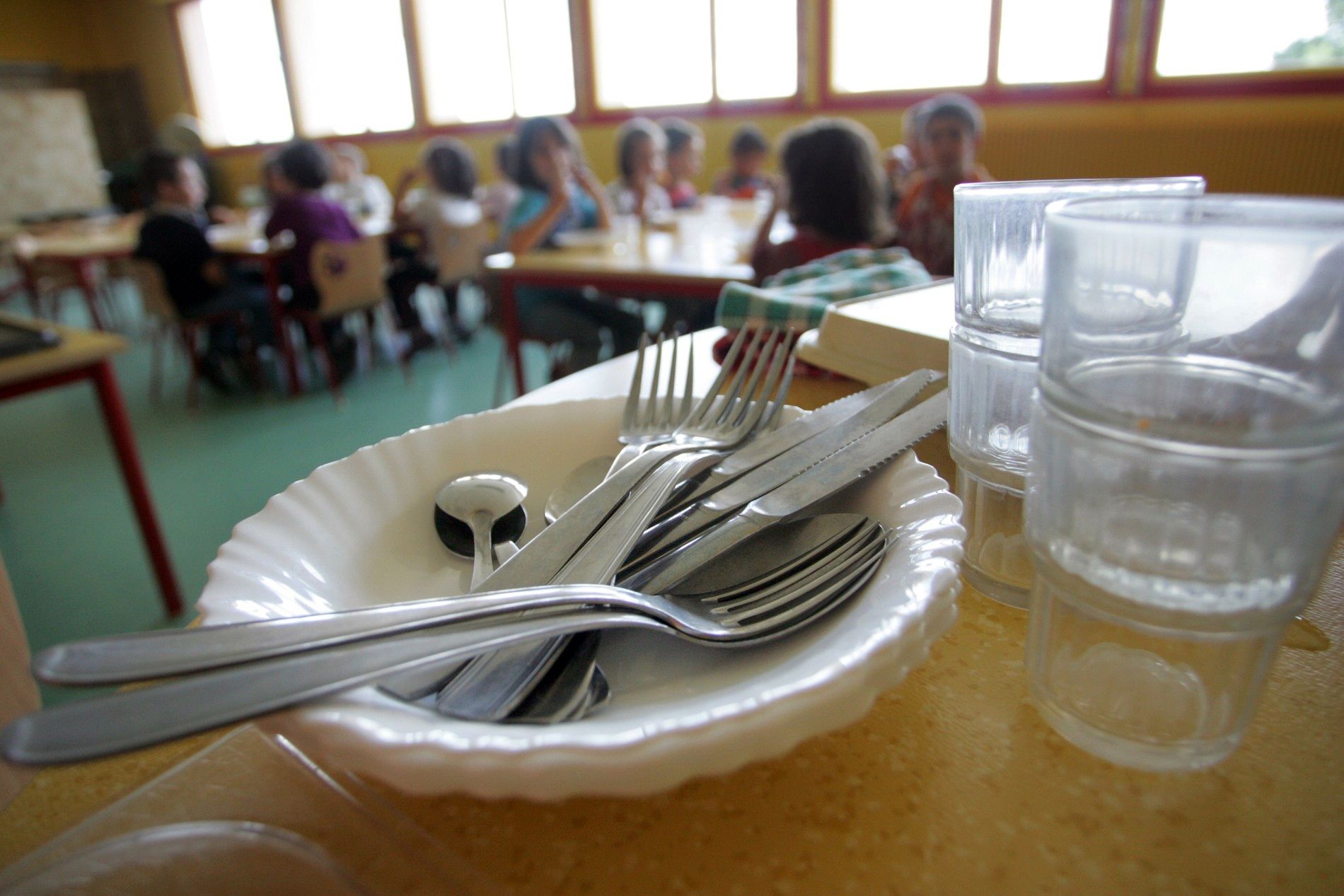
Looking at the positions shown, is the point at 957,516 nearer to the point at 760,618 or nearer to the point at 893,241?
the point at 760,618

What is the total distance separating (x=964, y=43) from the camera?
16.3ft

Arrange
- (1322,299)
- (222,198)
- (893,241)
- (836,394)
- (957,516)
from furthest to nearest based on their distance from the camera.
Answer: (222,198) < (893,241) < (836,394) < (957,516) < (1322,299)

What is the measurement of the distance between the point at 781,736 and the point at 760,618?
0.08 meters

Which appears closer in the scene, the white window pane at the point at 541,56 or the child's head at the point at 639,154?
the child's head at the point at 639,154

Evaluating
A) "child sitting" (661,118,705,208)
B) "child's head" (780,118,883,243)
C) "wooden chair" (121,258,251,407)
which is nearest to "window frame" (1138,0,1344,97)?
"child sitting" (661,118,705,208)

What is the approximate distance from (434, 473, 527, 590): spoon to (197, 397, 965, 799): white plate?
12mm

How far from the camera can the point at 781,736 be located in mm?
230

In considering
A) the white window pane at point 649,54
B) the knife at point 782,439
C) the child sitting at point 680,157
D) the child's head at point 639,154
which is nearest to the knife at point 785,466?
the knife at point 782,439

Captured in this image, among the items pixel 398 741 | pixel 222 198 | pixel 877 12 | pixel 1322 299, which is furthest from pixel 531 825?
pixel 222 198

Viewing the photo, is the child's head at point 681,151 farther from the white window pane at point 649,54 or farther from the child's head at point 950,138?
the child's head at point 950,138

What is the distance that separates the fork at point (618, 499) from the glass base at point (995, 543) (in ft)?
0.44

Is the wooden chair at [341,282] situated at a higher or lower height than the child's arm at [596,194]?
lower

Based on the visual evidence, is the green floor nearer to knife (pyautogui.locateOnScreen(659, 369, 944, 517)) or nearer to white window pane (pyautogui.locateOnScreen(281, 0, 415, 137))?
knife (pyautogui.locateOnScreen(659, 369, 944, 517))

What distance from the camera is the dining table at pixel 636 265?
2008 mm
